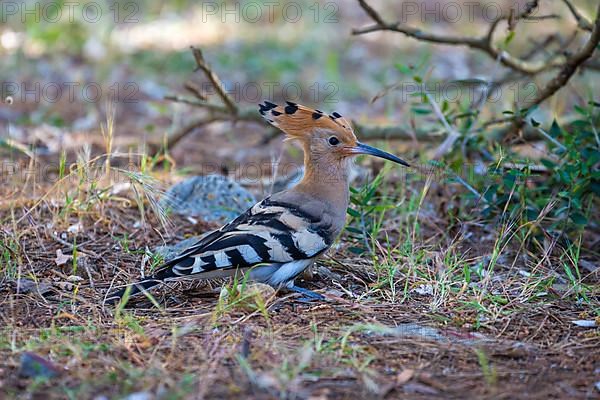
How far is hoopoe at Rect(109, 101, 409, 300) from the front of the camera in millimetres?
Answer: 3377

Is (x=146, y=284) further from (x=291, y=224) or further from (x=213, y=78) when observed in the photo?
(x=213, y=78)

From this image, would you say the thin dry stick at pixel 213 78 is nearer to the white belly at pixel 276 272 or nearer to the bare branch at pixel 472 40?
the bare branch at pixel 472 40

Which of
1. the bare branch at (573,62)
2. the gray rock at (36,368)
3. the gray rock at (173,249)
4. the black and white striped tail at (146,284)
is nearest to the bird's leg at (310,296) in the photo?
the black and white striped tail at (146,284)

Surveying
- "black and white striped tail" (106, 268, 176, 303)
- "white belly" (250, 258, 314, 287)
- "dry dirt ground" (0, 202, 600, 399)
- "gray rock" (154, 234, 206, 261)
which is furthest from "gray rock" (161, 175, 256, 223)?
"black and white striped tail" (106, 268, 176, 303)

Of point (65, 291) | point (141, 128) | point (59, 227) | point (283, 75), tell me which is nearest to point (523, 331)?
point (65, 291)

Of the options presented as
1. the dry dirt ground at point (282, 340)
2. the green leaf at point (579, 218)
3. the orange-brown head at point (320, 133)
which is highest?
the orange-brown head at point (320, 133)

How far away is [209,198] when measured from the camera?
469 centimetres

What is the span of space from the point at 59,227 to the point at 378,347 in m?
1.94

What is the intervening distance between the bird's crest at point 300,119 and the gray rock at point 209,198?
0.80m

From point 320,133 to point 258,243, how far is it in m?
0.74

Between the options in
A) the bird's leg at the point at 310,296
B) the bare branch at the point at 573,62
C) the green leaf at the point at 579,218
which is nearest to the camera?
the bird's leg at the point at 310,296

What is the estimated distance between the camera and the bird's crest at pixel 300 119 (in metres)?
3.93

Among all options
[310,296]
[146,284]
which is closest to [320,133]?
[310,296]

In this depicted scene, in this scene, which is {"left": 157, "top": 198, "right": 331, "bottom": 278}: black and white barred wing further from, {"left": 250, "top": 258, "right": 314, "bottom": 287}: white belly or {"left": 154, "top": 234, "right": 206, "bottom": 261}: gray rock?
{"left": 154, "top": 234, "right": 206, "bottom": 261}: gray rock
